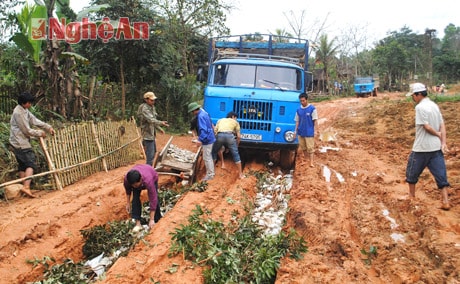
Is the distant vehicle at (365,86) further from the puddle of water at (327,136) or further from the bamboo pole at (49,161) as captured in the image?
the bamboo pole at (49,161)

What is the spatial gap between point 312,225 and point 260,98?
3773mm

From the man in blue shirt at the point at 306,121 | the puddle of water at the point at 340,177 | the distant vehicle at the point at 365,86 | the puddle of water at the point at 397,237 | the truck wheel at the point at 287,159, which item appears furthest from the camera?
the distant vehicle at the point at 365,86

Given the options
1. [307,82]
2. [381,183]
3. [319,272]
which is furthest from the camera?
[307,82]

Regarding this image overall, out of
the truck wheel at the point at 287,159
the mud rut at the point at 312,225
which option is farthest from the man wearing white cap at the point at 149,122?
the truck wheel at the point at 287,159

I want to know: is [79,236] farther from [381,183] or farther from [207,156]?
[381,183]

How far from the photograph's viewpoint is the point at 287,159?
945 cm

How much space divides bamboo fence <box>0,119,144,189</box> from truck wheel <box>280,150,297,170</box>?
3.85 m

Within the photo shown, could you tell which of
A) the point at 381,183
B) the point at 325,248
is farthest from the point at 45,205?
the point at 381,183

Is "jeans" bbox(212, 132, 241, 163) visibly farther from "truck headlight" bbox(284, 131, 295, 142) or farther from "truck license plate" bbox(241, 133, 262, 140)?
"truck headlight" bbox(284, 131, 295, 142)

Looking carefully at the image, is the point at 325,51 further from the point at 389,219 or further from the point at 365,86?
the point at 389,219

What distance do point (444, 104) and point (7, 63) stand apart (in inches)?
641

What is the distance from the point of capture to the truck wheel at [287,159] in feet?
30.9

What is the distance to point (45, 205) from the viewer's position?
632cm

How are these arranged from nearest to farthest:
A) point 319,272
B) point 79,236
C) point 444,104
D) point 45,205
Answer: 1. point 319,272
2. point 79,236
3. point 45,205
4. point 444,104
